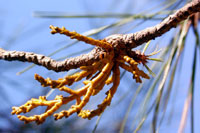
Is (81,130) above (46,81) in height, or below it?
above

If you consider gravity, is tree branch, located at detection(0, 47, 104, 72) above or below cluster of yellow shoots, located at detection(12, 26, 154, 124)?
above

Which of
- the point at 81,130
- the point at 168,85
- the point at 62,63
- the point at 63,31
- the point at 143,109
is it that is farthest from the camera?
the point at 81,130

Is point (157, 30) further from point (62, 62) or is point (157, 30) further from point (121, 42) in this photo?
point (62, 62)

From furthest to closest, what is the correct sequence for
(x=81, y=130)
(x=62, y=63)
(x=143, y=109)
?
(x=81, y=130) → (x=143, y=109) → (x=62, y=63)

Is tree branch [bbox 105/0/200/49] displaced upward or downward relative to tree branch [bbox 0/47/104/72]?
downward

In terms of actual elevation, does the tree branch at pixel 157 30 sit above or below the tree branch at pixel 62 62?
below

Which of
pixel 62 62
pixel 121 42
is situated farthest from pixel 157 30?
pixel 62 62

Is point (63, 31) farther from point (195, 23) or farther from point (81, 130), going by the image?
point (81, 130)

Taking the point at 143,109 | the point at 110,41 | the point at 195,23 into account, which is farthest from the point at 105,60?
the point at 195,23
